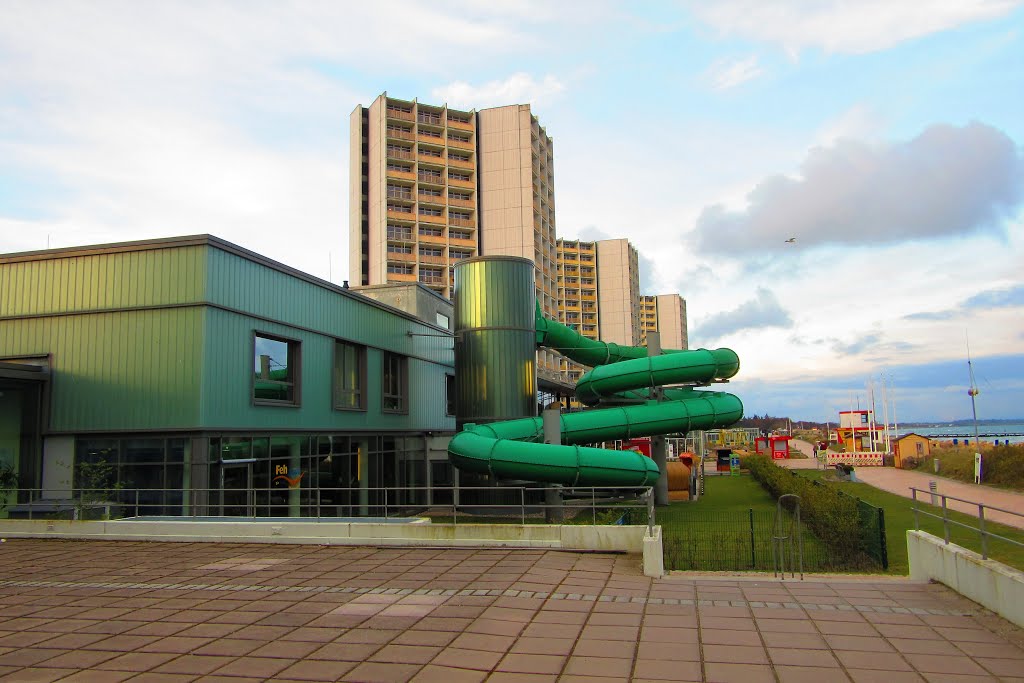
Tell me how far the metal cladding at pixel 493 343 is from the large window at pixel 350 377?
9.83ft

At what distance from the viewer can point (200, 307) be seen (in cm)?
1538

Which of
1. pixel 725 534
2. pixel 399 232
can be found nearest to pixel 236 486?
pixel 725 534

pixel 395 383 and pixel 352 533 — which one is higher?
pixel 395 383

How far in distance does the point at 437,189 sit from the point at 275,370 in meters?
60.8

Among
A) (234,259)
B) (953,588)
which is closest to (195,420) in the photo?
(234,259)

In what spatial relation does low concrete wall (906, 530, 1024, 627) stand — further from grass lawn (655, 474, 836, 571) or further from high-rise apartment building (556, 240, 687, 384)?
high-rise apartment building (556, 240, 687, 384)

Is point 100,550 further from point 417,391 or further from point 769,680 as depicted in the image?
point 417,391

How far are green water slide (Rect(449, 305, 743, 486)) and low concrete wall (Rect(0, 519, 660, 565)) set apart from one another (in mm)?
5122

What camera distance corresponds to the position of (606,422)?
22.0m

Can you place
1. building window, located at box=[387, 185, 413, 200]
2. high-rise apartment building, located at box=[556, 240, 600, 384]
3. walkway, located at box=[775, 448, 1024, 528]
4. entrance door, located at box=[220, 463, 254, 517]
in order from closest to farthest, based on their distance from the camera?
entrance door, located at box=[220, 463, 254, 517]
walkway, located at box=[775, 448, 1024, 528]
building window, located at box=[387, 185, 413, 200]
high-rise apartment building, located at box=[556, 240, 600, 384]

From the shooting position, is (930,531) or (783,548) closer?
(783,548)

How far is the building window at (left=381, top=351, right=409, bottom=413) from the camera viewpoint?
23.7 meters

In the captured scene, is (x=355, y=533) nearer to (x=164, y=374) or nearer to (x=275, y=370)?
(x=164, y=374)

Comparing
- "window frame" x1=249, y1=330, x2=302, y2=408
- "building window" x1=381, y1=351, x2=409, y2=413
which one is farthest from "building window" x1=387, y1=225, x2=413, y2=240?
"window frame" x1=249, y1=330, x2=302, y2=408
